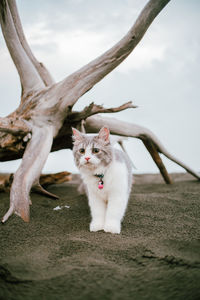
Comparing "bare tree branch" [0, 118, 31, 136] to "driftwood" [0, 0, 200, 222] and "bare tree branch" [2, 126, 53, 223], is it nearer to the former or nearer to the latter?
"driftwood" [0, 0, 200, 222]

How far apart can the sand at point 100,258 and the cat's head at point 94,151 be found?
0.60 metres

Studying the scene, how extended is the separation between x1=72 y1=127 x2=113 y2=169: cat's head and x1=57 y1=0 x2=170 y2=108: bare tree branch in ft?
3.50

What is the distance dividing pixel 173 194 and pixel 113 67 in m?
1.94

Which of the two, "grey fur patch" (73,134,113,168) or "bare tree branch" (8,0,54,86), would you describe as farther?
"bare tree branch" (8,0,54,86)

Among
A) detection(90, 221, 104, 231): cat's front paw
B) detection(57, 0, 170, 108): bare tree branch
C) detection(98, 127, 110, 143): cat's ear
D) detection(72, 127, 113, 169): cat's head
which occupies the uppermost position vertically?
detection(57, 0, 170, 108): bare tree branch

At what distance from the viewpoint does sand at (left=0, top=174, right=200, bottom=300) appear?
133cm

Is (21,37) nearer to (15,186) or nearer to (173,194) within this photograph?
(15,186)

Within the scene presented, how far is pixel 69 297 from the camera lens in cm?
129

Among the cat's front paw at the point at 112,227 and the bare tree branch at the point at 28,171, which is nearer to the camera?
the cat's front paw at the point at 112,227

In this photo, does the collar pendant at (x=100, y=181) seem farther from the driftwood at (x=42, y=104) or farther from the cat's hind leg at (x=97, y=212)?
the driftwood at (x=42, y=104)

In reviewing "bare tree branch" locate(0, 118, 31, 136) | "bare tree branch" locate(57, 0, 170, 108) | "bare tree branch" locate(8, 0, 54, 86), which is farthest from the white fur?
"bare tree branch" locate(8, 0, 54, 86)

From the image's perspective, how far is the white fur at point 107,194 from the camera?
2.30m

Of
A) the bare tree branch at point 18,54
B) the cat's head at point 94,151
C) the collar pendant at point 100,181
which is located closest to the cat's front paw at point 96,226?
the collar pendant at point 100,181

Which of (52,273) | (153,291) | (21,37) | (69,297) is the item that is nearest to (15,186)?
(52,273)
